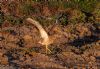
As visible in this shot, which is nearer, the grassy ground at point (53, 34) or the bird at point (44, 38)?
the grassy ground at point (53, 34)

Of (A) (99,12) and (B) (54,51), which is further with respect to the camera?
(A) (99,12)

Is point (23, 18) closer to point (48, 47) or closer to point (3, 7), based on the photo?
point (3, 7)

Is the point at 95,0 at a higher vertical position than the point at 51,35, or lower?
higher

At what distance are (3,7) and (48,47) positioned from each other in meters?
2.24

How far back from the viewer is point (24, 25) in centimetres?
980

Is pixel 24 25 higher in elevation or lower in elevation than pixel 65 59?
higher

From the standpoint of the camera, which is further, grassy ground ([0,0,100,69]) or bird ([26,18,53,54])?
bird ([26,18,53,54])

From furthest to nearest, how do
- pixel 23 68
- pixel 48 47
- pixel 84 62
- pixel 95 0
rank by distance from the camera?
1. pixel 95 0
2. pixel 48 47
3. pixel 84 62
4. pixel 23 68

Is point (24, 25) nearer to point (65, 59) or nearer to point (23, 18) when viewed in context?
point (23, 18)

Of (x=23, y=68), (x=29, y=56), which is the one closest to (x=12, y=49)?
(x=29, y=56)

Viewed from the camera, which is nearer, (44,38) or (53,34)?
(44,38)

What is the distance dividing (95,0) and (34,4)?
173 cm

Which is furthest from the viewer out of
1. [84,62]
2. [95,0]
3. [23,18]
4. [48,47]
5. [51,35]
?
[95,0]

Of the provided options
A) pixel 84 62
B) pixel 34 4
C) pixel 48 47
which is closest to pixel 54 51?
pixel 48 47
